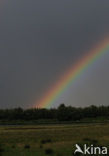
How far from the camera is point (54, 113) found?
127 meters

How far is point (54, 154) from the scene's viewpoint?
790 inches

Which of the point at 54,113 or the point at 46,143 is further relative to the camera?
the point at 54,113

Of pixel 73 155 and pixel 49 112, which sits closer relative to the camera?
pixel 73 155

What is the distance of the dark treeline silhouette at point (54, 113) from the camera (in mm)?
123125

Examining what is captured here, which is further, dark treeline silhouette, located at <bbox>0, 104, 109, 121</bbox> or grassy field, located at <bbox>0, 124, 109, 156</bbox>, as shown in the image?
dark treeline silhouette, located at <bbox>0, 104, 109, 121</bbox>

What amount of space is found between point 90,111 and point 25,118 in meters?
27.3

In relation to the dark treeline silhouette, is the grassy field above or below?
below

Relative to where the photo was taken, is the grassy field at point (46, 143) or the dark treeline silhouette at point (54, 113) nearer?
the grassy field at point (46, 143)

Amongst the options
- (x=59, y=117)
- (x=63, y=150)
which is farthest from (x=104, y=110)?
(x=63, y=150)

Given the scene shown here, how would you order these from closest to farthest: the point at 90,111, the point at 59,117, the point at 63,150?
1. the point at 63,150
2. the point at 59,117
3. the point at 90,111

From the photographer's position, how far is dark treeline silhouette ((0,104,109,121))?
123 meters

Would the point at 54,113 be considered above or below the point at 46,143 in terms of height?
above

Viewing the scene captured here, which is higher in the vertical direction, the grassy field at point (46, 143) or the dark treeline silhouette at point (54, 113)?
the dark treeline silhouette at point (54, 113)

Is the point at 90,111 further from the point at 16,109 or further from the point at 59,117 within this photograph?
the point at 16,109
